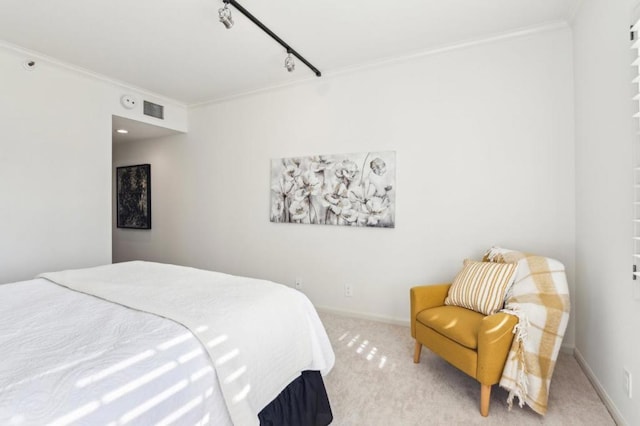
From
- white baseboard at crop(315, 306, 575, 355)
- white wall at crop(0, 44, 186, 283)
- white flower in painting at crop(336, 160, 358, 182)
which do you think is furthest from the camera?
white flower in painting at crop(336, 160, 358, 182)

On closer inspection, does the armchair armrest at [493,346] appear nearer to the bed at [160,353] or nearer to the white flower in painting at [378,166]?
the bed at [160,353]

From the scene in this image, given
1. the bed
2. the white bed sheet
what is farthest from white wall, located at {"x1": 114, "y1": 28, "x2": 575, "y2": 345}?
the white bed sheet

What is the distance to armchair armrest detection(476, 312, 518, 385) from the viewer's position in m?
1.72

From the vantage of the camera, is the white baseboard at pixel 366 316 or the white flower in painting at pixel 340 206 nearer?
the white baseboard at pixel 366 316

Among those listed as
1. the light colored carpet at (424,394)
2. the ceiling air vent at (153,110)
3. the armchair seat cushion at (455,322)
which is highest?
the ceiling air vent at (153,110)

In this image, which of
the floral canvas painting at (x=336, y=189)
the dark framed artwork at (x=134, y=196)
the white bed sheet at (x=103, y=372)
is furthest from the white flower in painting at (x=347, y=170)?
the dark framed artwork at (x=134, y=196)

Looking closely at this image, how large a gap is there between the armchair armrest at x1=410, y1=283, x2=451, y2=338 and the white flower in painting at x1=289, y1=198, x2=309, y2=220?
5.08 ft

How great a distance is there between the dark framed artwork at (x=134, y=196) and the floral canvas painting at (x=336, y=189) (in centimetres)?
225

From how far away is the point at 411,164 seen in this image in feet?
9.70

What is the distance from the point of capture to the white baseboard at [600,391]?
1.65 m

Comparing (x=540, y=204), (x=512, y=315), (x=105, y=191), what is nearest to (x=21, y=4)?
(x=105, y=191)

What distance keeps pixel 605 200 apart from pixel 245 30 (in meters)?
2.74

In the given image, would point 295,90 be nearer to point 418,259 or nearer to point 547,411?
point 418,259

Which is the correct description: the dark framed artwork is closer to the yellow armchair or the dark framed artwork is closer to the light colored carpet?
the light colored carpet
